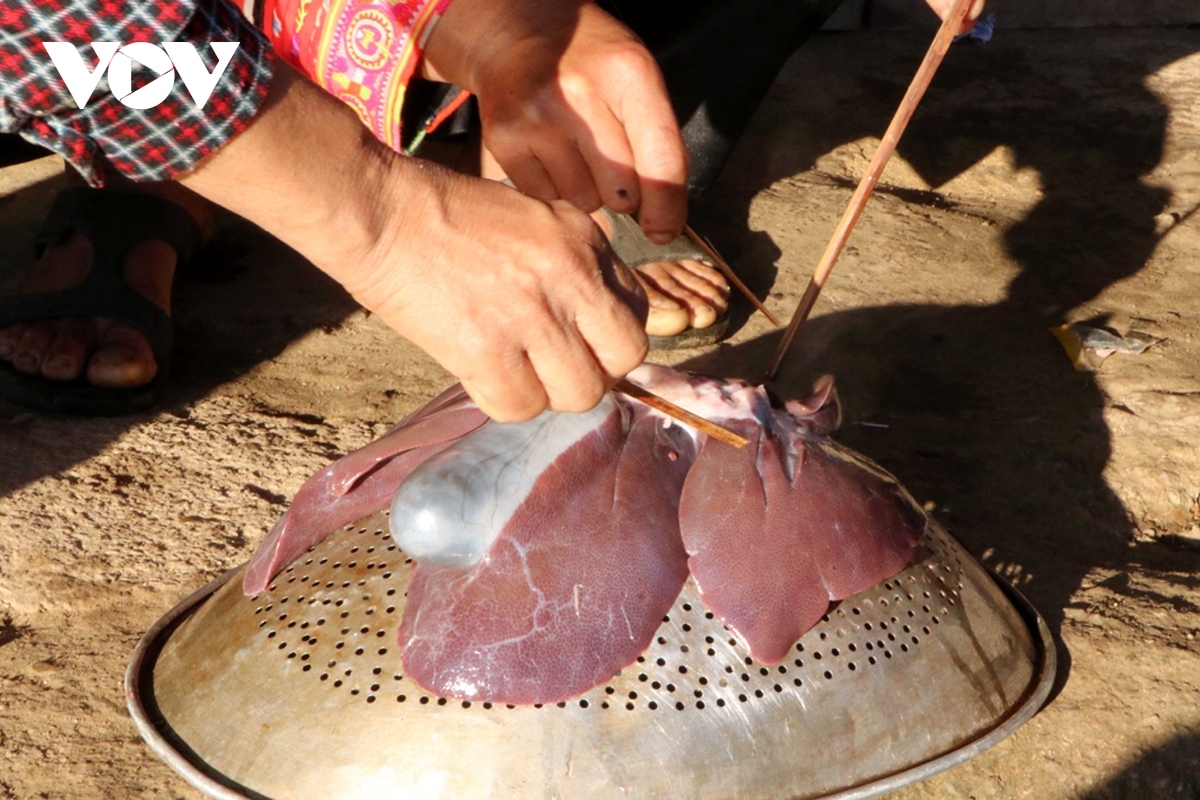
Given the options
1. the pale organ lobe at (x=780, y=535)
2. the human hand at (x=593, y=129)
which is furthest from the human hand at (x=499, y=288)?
the human hand at (x=593, y=129)

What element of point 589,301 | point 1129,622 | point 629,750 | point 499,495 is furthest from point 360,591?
point 1129,622

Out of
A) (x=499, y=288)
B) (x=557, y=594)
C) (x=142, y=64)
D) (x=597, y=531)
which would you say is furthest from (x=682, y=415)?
(x=142, y=64)

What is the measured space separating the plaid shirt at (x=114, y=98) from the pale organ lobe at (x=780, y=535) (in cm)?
79

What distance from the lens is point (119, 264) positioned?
3.01 m

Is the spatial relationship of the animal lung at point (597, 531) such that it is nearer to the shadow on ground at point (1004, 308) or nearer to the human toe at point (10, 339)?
the shadow on ground at point (1004, 308)

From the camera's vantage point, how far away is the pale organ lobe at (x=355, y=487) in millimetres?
1671

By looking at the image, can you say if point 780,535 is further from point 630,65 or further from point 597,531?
point 630,65

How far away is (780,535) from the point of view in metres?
1.54

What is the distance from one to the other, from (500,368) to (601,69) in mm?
762

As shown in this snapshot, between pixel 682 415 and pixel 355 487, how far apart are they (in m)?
0.52

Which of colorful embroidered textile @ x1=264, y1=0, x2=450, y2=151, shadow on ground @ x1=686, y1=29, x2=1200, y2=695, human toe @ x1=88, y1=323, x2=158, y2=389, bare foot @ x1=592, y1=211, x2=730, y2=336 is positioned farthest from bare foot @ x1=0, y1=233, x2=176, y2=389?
shadow on ground @ x1=686, y1=29, x2=1200, y2=695

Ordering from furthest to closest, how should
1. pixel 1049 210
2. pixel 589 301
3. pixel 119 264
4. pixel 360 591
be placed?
pixel 1049 210 → pixel 119 264 → pixel 360 591 → pixel 589 301

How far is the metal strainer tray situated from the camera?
4.72ft

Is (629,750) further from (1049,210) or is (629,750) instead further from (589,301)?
(1049,210)
